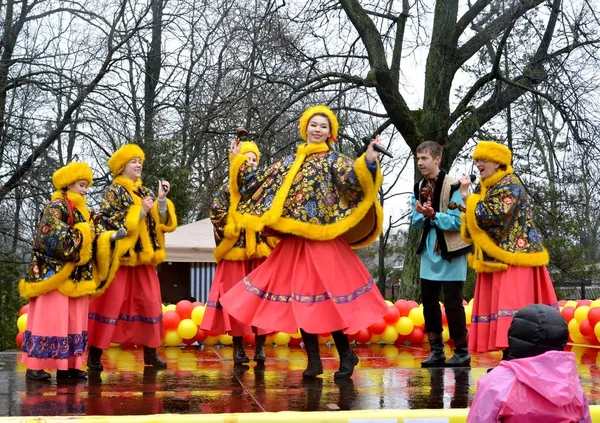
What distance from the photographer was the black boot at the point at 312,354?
5.55m

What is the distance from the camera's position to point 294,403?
4660mm

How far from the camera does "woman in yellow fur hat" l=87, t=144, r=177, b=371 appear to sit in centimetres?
655

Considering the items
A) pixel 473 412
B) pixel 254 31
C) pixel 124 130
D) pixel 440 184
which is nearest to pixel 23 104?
pixel 124 130

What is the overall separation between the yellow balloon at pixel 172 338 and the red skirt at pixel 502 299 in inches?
136

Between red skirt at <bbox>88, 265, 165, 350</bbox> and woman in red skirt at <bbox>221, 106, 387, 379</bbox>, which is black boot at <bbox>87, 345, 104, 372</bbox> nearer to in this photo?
red skirt at <bbox>88, 265, 165, 350</bbox>

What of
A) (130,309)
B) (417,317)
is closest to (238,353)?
(130,309)

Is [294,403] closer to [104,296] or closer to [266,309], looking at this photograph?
[266,309]

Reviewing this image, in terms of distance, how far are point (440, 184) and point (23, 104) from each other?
7.78m

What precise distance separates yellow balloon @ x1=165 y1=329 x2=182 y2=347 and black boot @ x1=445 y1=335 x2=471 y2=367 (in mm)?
3120

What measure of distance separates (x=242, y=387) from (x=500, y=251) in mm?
2172

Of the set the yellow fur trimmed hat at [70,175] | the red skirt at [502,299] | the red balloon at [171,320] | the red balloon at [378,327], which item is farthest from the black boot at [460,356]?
the yellow fur trimmed hat at [70,175]

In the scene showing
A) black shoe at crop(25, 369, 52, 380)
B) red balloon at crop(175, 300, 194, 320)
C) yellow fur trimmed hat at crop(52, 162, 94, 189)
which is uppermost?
yellow fur trimmed hat at crop(52, 162, 94, 189)

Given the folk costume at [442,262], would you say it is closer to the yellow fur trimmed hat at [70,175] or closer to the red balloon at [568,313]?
the red balloon at [568,313]

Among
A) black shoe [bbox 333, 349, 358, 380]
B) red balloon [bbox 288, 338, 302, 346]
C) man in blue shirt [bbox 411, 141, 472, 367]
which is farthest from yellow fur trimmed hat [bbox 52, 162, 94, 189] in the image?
red balloon [bbox 288, 338, 302, 346]
